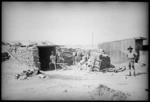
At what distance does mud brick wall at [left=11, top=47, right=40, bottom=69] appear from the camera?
10.9 meters

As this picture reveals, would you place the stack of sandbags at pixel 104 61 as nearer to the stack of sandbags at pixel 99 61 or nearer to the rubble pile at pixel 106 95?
the stack of sandbags at pixel 99 61

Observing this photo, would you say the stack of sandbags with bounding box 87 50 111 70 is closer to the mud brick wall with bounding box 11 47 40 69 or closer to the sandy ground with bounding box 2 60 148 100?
the sandy ground with bounding box 2 60 148 100

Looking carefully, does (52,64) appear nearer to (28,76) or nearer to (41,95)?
(28,76)

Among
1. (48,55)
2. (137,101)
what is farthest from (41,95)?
(48,55)

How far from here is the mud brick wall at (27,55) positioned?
10914 millimetres

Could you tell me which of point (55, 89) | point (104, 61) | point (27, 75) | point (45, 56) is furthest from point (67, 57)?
point (55, 89)

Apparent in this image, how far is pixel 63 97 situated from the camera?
6.15m

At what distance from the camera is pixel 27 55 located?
1096cm

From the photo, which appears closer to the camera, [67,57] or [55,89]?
[55,89]

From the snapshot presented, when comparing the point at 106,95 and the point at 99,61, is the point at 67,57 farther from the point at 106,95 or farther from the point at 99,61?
the point at 106,95

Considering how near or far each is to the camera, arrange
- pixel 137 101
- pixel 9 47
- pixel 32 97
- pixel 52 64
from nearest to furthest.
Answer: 1. pixel 137 101
2. pixel 32 97
3. pixel 9 47
4. pixel 52 64

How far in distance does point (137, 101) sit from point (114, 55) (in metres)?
8.39

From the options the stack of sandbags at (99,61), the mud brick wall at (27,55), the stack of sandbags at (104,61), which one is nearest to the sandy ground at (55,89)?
the mud brick wall at (27,55)

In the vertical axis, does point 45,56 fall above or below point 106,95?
above
